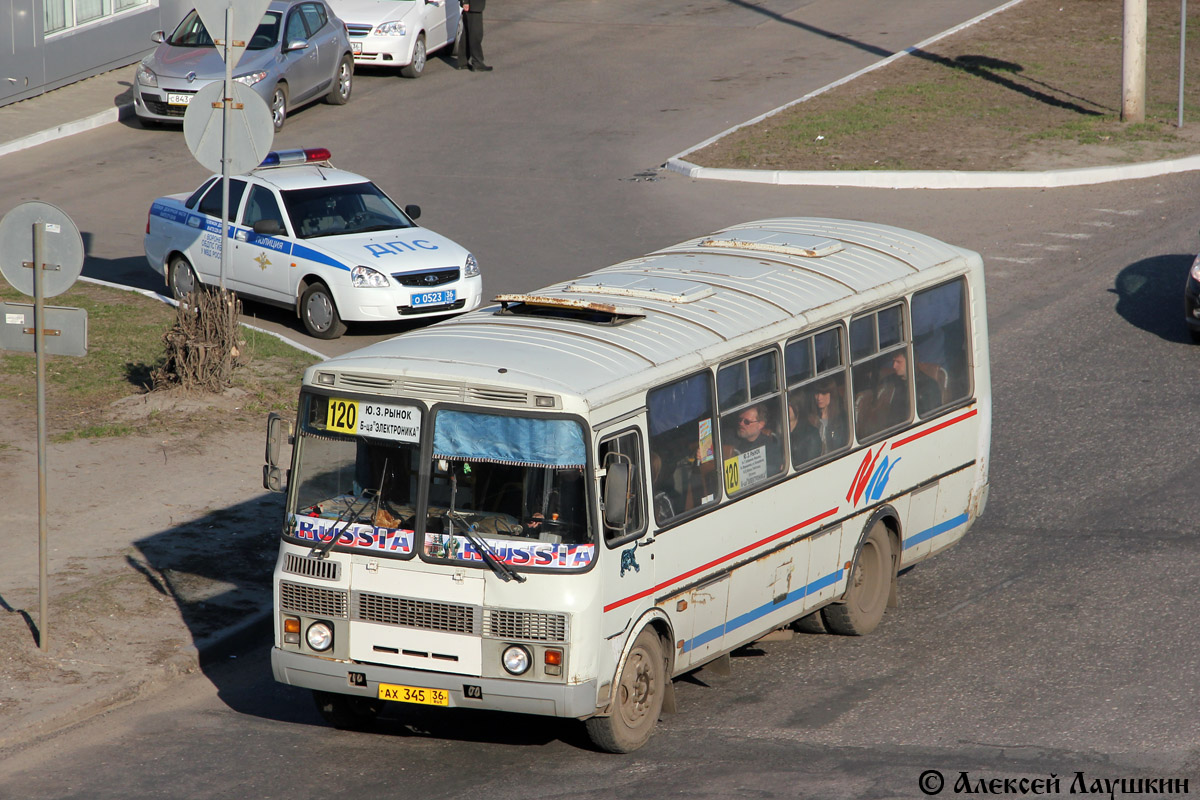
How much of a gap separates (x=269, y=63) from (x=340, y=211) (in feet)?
29.5

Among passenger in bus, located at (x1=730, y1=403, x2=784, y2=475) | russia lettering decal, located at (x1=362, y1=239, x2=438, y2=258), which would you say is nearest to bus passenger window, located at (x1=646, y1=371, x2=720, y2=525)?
passenger in bus, located at (x1=730, y1=403, x2=784, y2=475)

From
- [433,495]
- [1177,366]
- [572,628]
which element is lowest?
[1177,366]

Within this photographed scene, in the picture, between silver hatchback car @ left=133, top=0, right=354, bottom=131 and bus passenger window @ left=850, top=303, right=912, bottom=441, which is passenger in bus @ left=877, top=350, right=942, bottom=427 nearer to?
bus passenger window @ left=850, top=303, right=912, bottom=441

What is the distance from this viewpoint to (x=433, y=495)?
8742mm

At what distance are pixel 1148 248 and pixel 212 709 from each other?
48.7 ft

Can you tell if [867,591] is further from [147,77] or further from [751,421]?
[147,77]

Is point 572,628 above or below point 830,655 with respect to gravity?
above

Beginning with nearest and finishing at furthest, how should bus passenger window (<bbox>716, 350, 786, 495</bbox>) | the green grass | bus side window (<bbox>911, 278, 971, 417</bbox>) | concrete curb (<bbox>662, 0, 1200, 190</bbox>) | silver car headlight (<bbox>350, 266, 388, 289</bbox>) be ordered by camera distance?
bus passenger window (<bbox>716, 350, 786, 495</bbox>) → bus side window (<bbox>911, 278, 971, 417</bbox>) → the green grass → silver car headlight (<bbox>350, 266, 388, 289</bbox>) → concrete curb (<bbox>662, 0, 1200, 190</bbox>)

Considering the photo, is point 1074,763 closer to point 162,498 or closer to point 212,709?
point 212,709

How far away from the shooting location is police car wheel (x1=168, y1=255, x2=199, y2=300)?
19.2 metres

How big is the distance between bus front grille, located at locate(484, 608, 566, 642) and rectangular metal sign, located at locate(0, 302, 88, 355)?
335 centimetres

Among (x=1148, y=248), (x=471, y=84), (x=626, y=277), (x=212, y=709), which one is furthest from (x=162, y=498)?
(x=471, y=84)

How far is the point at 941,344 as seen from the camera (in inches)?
467

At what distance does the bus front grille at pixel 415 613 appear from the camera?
870 cm
